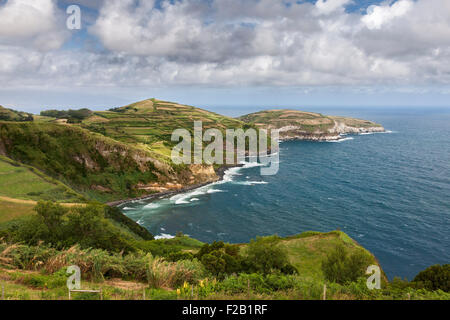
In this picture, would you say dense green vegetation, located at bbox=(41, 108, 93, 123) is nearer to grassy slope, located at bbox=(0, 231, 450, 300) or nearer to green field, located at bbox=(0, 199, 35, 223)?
green field, located at bbox=(0, 199, 35, 223)

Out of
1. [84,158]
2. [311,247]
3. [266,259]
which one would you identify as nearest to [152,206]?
[84,158]

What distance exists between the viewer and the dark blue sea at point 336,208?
6134 centimetres

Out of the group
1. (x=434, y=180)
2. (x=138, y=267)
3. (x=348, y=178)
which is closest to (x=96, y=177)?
(x=138, y=267)

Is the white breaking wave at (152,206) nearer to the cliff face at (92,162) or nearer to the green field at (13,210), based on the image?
the cliff face at (92,162)

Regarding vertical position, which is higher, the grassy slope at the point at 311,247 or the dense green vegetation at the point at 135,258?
the dense green vegetation at the point at 135,258

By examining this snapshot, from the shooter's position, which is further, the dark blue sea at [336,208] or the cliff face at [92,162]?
the cliff face at [92,162]

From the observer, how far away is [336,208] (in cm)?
8138

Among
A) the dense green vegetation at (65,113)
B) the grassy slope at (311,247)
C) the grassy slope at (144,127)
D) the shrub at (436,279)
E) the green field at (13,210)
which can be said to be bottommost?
the grassy slope at (311,247)

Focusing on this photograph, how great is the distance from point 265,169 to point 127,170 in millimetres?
67866

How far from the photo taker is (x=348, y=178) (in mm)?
112688

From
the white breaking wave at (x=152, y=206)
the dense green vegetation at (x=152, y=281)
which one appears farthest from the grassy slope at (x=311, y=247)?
the white breaking wave at (x=152, y=206)

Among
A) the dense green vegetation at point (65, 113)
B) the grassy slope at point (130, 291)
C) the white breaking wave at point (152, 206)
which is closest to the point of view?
the grassy slope at point (130, 291)

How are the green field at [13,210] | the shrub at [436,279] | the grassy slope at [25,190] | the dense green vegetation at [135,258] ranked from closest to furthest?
the dense green vegetation at [135,258] → the shrub at [436,279] → the green field at [13,210] → the grassy slope at [25,190]

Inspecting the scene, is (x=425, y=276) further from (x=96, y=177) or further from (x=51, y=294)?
(x=96, y=177)
